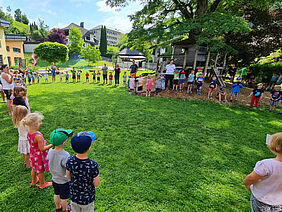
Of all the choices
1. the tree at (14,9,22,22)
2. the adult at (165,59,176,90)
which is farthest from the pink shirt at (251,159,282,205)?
the tree at (14,9,22,22)

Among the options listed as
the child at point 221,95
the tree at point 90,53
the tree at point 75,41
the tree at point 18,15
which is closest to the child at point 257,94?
the child at point 221,95

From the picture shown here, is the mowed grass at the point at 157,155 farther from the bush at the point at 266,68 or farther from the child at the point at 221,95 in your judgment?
the bush at the point at 266,68

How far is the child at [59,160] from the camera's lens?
7.10 feet

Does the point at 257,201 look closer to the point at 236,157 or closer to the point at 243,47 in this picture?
the point at 236,157

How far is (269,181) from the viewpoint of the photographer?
5.99ft

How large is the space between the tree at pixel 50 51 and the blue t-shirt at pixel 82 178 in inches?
1321

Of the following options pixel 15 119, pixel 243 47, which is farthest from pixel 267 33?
pixel 15 119

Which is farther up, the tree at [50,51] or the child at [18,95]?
the tree at [50,51]

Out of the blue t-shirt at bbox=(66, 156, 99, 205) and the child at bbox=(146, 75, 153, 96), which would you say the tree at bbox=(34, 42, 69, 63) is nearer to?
the child at bbox=(146, 75, 153, 96)

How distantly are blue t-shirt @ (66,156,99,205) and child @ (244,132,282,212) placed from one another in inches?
73.9

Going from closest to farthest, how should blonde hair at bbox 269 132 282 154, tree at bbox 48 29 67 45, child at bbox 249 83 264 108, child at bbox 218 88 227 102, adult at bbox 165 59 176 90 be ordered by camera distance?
blonde hair at bbox 269 132 282 154
child at bbox 249 83 264 108
child at bbox 218 88 227 102
adult at bbox 165 59 176 90
tree at bbox 48 29 67 45

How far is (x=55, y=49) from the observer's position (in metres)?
29.7

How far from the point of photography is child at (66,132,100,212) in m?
1.83

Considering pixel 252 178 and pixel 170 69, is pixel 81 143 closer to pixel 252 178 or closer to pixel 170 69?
pixel 252 178
